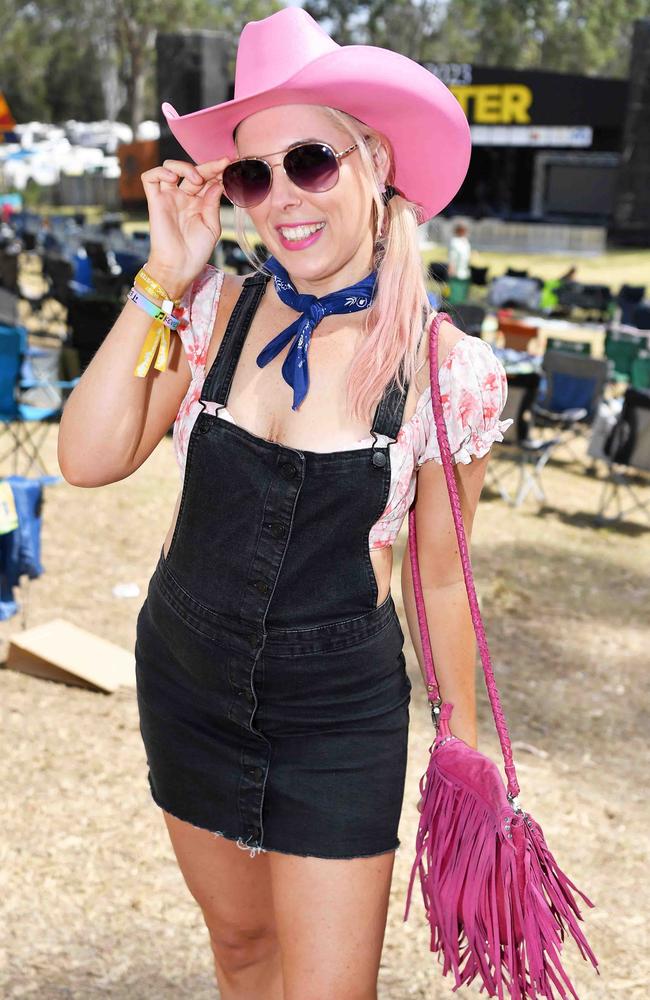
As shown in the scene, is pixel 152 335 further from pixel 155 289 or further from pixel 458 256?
pixel 458 256

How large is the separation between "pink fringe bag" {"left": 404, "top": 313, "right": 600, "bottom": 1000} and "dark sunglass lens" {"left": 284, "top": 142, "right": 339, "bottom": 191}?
1.04 ft

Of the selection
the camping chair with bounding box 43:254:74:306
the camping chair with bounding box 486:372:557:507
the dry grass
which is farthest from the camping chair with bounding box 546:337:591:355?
the camping chair with bounding box 43:254:74:306

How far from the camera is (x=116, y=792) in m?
4.36

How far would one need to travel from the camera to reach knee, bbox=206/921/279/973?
2.20m

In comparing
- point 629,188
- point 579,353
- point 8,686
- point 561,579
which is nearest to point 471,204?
point 629,188

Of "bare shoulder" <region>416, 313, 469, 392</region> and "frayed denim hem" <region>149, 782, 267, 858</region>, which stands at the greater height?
"bare shoulder" <region>416, 313, 469, 392</region>

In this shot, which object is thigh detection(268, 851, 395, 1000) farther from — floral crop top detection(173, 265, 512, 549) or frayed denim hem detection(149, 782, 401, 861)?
floral crop top detection(173, 265, 512, 549)

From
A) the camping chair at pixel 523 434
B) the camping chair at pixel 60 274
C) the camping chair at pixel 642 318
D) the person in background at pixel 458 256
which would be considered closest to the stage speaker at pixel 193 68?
the person in background at pixel 458 256

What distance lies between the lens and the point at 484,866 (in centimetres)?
191

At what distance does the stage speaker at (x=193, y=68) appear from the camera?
97.8 feet

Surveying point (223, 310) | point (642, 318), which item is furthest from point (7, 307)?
point (223, 310)

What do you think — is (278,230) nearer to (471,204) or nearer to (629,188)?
(629,188)

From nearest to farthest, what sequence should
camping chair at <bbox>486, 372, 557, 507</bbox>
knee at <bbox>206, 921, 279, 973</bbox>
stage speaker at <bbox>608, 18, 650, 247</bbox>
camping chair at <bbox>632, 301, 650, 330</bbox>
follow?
knee at <bbox>206, 921, 279, 973</bbox>
camping chair at <bbox>486, 372, 557, 507</bbox>
camping chair at <bbox>632, 301, 650, 330</bbox>
stage speaker at <bbox>608, 18, 650, 247</bbox>

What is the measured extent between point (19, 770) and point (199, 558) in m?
2.92
